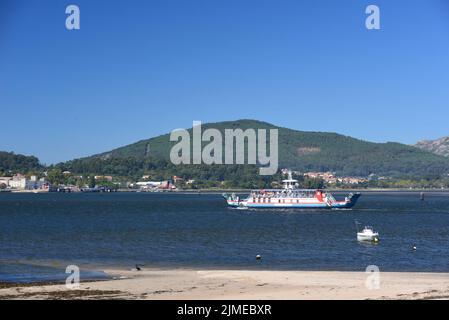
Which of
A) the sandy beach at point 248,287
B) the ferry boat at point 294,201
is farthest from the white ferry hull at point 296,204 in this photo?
the sandy beach at point 248,287

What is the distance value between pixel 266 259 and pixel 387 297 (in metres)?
17.5

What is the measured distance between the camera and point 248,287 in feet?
91.9

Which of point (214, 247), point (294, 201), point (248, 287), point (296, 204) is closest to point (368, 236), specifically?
point (214, 247)

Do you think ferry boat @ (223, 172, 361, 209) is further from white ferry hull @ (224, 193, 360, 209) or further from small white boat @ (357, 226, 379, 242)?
small white boat @ (357, 226, 379, 242)

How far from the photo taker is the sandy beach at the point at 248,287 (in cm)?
2536

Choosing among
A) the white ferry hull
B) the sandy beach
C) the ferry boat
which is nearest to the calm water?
the sandy beach

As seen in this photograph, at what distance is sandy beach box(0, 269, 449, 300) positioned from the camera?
83.2 feet

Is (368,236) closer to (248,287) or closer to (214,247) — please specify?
(214,247)

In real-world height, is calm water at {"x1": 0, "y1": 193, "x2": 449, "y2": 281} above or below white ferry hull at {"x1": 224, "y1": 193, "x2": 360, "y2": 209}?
below

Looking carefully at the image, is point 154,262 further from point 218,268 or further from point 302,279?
point 302,279

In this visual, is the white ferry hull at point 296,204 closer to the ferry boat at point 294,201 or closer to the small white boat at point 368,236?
the ferry boat at point 294,201

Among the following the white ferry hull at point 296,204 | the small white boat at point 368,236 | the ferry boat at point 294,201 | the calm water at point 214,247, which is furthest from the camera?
the ferry boat at point 294,201

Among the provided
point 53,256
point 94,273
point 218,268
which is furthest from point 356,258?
point 53,256
